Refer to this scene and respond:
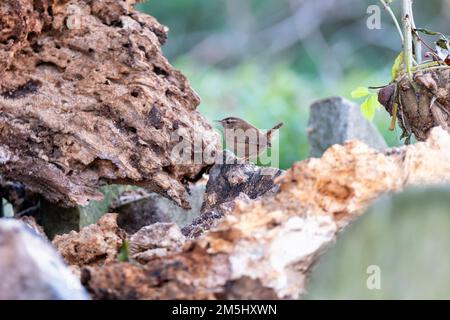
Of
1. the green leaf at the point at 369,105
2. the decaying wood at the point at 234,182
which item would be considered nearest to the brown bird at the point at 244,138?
the decaying wood at the point at 234,182

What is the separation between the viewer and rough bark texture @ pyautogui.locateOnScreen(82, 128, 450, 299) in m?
1.10

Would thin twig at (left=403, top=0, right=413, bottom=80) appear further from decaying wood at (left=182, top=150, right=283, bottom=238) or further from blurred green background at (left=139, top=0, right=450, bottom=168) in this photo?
blurred green background at (left=139, top=0, right=450, bottom=168)

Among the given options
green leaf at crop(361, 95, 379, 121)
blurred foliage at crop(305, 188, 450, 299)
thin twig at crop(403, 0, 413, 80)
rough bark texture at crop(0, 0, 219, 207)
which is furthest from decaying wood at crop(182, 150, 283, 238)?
blurred foliage at crop(305, 188, 450, 299)

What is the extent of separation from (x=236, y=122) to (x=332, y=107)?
581 millimetres

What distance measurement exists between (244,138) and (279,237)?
1160 mm

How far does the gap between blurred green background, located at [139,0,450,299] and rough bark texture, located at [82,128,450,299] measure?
0.05 meters

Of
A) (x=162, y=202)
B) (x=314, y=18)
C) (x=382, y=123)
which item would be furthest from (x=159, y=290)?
(x=314, y=18)

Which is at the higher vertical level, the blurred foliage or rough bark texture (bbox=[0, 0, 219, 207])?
rough bark texture (bbox=[0, 0, 219, 207])

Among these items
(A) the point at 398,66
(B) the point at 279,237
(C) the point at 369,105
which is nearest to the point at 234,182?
(C) the point at 369,105

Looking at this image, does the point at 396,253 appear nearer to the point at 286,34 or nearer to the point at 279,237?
the point at 279,237

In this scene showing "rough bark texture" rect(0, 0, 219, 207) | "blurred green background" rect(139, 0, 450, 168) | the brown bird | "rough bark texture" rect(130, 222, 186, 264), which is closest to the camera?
"rough bark texture" rect(130, 222, 186, 264)

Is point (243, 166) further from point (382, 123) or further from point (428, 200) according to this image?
point (382, 123)

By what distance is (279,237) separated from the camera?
1146 millimetres

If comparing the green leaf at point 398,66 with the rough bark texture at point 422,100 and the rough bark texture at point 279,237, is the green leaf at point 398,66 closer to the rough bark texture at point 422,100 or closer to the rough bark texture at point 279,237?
the rough bark texture at point 422,100
